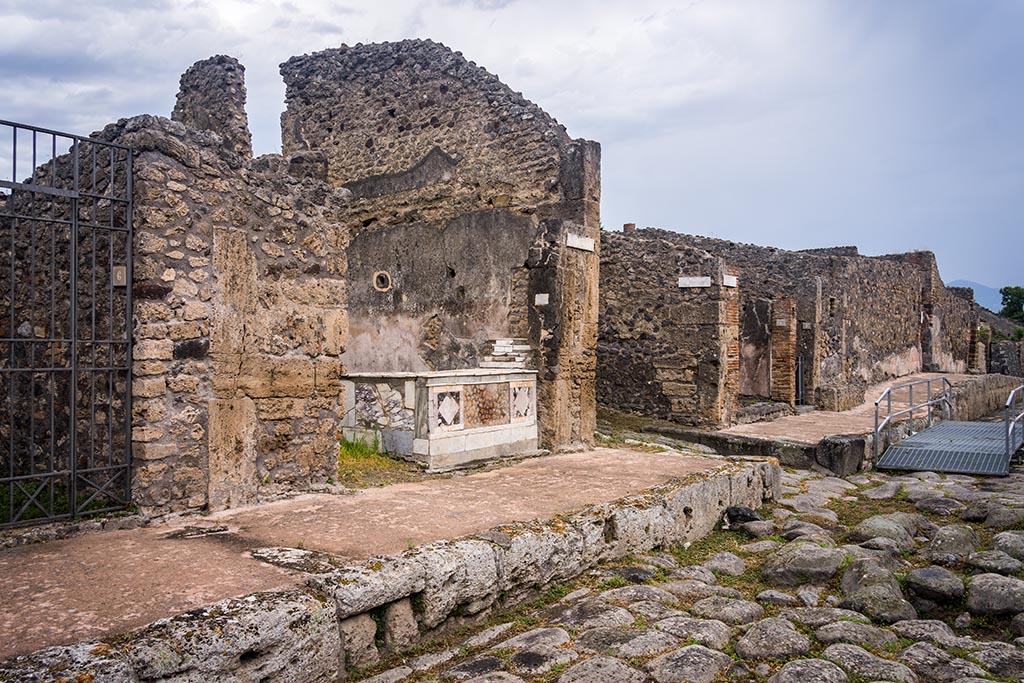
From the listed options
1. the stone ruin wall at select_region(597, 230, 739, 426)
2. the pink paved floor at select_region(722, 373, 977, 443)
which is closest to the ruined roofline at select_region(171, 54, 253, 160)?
the stone ruin wall at select_region(597, 230, 739, 426)

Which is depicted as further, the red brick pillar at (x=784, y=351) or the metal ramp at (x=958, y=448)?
the red brick pillar at (x=784, y=351)

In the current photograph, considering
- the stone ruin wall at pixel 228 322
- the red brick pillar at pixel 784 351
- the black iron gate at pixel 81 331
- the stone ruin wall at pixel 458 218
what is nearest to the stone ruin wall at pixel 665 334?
the red brick pillar at pixel 784 351

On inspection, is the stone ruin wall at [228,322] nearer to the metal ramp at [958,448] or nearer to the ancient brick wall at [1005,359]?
the metal ramp at [958,448]

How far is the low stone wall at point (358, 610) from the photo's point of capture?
2.87 m

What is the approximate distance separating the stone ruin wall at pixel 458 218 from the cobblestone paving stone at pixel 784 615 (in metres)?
3.15

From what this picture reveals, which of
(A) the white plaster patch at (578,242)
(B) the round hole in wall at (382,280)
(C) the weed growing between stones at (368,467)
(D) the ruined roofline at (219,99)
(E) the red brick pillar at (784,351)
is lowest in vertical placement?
(C) the weed growing between stones at (368,467)

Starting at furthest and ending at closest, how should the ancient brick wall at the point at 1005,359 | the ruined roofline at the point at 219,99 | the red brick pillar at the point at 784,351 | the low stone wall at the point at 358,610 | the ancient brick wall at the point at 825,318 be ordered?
1. the ancient brick wall at the point at 1005,359
2. the ancient brick wall at the point at 825,318
3. the red brick pillar at the point at 784,351
4. the ruined roofline at the point at 219,99
5. the low stone wall at the point at 358,610

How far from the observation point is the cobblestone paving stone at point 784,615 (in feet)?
12.3

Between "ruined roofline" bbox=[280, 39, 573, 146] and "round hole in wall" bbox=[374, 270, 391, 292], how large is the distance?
8.92ft

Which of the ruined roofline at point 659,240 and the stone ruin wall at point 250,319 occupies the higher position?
the ruined roofline at point 659,240

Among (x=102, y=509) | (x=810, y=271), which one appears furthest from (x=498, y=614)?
(x=810, y=271)

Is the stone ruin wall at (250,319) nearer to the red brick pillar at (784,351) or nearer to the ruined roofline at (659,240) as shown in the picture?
the ruined roofline at (659,240)

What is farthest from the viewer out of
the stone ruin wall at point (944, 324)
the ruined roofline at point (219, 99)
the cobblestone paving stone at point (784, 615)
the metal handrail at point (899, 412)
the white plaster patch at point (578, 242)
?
→ the stone ruin wall at point (944, 324)

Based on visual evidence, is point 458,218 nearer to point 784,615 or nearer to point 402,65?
point 402,65
